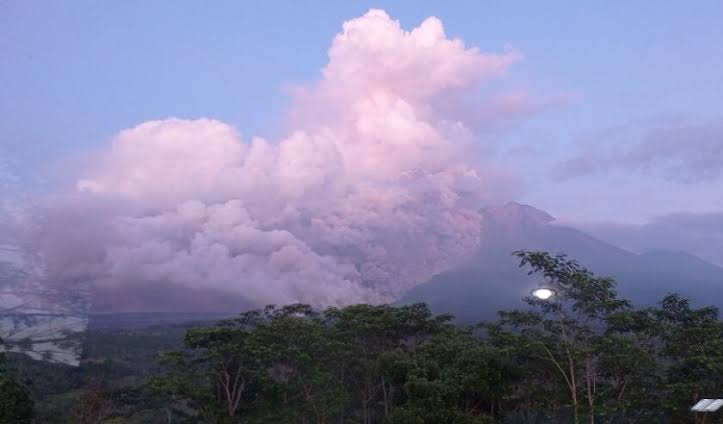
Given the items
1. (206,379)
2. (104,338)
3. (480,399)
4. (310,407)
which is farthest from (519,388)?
(104,338)

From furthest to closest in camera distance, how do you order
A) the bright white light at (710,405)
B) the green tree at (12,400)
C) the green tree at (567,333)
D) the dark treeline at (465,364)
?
the green tree at (12,400)
the dark treeline at (465,364)
the green tree at (567,333)
the bright white light at (710,405)

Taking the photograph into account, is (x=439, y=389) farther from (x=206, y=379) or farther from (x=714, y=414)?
(x=206, y=379)

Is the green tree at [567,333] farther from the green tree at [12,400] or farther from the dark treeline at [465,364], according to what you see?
the green tree at [12,400]

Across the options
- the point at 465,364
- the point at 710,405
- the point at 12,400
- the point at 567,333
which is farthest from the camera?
the point at 12,400

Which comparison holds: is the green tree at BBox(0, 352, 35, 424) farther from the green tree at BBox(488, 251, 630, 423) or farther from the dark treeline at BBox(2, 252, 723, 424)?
the green tree at BBox(488, 251, 630, 423)

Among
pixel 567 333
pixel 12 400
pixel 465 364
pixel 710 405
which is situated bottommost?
pixel 12 400

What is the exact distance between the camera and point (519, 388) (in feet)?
61.3

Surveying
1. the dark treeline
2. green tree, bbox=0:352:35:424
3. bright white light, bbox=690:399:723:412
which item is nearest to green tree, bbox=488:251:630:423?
the dark treeline

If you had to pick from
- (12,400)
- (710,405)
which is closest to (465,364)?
(710,405)

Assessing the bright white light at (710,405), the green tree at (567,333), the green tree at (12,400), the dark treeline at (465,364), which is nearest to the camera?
the bright white light at (710,405)

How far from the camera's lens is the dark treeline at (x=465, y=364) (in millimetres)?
15555

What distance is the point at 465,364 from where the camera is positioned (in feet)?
58.5

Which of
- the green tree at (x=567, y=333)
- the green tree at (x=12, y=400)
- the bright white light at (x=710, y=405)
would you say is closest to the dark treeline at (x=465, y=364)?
the green tree at (x=567, y=333)

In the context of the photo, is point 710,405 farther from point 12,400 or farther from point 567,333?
point 12,400
